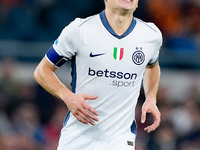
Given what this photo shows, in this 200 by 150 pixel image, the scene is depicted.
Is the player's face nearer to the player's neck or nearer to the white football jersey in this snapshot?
the player's neck

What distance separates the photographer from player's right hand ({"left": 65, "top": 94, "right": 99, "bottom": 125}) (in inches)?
150

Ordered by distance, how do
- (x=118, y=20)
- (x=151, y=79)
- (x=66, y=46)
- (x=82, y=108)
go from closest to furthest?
(x=82, y=108) → (x=66, y=46) → (x=118, y=20) → (x=151, y=79)

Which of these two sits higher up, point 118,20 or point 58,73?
point 118,20

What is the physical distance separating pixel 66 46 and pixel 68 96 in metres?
0.46

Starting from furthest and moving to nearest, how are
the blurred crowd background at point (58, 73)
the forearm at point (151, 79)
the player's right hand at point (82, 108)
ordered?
the blurred crowd background at point (58, 73)
the forearm at point (151, 79)
the player's right hand at point (82, 108)

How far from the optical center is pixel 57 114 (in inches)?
372

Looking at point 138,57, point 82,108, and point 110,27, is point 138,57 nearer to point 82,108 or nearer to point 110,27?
point 110,27

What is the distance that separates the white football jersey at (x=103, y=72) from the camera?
13.5ft

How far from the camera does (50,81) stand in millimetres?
4105

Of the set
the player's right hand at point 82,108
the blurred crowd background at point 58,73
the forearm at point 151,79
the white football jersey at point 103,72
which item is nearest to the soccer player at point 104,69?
the white football jersey at point 103,72

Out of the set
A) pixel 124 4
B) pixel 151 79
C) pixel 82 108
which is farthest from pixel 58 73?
pixel 82 108

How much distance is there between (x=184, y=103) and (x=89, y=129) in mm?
5778

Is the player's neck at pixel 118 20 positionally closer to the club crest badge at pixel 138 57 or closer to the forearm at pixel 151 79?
the club crest badge at pixel 138 57

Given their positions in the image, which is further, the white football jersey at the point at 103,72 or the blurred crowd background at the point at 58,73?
the blurred crowd background at the point at 58,73
